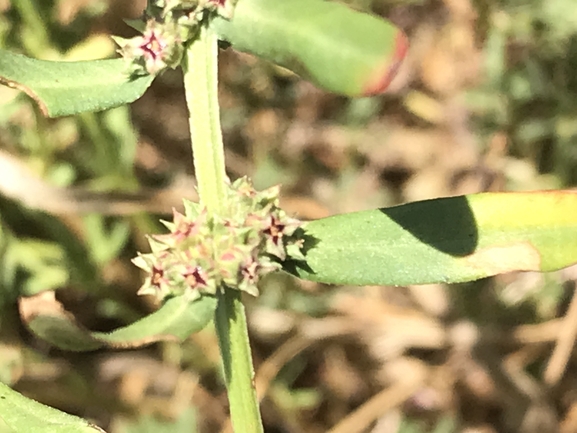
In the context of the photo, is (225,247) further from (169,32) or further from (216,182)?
(169,32)

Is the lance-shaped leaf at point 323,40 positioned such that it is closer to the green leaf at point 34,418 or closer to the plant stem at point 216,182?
the plant stem at point 216,182

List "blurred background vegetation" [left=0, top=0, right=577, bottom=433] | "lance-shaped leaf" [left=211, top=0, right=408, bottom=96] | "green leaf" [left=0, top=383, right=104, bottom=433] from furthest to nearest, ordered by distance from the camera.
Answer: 1. "blurred background vegetation" [left=0, top=0, right=577, bottom=433]
2. "green leaf" [left=0, top=383, right=104, bottom=433]
3. "lance-shaped leaf" [left=211, top=0, right=408, bottom=96]

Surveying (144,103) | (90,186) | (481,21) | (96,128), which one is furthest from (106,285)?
(481,21)

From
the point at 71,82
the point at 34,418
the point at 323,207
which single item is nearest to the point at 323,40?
the point at 71,82

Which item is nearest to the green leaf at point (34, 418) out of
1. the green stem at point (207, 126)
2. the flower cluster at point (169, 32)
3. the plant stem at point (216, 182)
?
the plant stem at point (216, 182)

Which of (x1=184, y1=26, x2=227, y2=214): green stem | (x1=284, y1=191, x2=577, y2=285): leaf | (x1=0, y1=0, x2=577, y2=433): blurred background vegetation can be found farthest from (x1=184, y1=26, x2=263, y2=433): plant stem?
(x1=0, y1=0, x2=577, y2=433): blurred background vegetation

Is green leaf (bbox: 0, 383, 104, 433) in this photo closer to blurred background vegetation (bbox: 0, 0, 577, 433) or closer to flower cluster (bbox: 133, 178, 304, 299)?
flower cluster (bbox: 133, 178, 304, 299)
